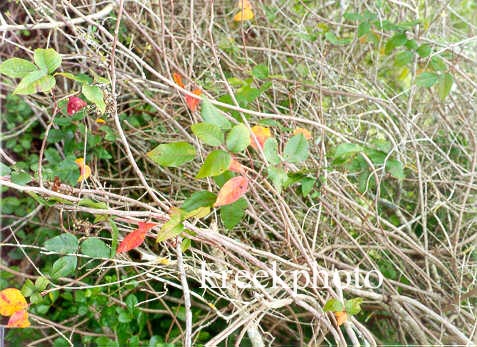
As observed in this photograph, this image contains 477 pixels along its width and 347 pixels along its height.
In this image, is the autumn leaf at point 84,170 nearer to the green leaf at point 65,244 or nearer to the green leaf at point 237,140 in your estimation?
the green leaf at point 65,244

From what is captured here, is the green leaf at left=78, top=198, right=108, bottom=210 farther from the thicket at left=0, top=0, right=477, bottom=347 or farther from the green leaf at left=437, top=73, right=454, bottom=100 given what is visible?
the green leaf at left=437, top=73, right=454, bottom=100

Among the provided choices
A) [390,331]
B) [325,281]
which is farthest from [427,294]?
[325,281]

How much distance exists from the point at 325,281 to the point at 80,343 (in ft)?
2.64

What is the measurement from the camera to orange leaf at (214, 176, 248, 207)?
83cm

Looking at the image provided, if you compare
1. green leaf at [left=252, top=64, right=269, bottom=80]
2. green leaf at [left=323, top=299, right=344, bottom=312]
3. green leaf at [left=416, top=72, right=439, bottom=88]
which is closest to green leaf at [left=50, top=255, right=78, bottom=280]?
green leaf at [left=323, top=299, right=344, bottom=312]

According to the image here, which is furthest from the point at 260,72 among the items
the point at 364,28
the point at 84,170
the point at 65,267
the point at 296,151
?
the point at 65,267

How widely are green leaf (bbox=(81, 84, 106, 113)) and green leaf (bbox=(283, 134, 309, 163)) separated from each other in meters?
0.32

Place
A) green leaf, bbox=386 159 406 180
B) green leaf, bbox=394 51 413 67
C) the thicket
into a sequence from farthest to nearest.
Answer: green leaf, bbox=394 51 413 67 < green leaf, bbox=386 159 406 180 < the thicket

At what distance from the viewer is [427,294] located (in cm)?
138

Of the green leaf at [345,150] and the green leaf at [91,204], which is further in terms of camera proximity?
the green leaf at [345,150]

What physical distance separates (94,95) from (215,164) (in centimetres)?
26

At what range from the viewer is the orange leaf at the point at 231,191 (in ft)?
2.73

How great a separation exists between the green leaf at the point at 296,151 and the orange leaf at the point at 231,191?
0.13 metres

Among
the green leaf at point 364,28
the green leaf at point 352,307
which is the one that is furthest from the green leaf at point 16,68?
the green leaf at point 364,28
